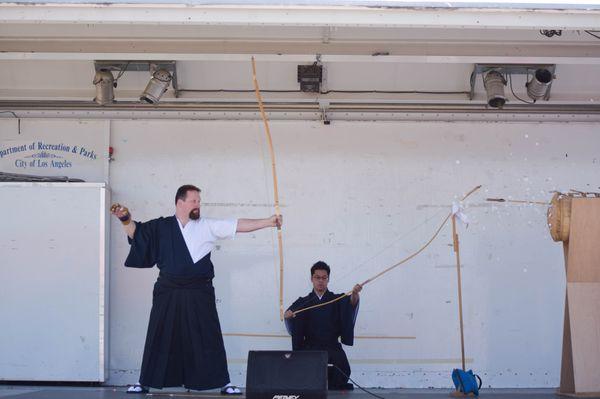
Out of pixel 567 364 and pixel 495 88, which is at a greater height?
pixel 495 88

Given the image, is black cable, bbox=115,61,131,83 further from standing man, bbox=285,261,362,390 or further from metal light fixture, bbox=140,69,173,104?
standing man, bbox=285,261,362,390

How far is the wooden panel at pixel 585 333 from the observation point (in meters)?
5.43

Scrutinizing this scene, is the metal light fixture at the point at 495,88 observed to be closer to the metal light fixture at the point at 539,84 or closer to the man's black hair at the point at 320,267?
the metal light fixture at the point at 539,84

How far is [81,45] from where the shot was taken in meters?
5.89

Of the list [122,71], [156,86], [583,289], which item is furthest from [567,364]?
[122,71]

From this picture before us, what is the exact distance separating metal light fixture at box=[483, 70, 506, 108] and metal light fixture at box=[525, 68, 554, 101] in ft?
0.66

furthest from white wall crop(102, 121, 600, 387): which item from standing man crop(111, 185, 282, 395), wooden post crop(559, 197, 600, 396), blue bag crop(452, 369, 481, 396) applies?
wooden post crop(559, 197, 600, 396)

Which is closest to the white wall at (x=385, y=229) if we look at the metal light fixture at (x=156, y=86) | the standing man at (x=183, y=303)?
the metal light fixture at (x=156, y=86)

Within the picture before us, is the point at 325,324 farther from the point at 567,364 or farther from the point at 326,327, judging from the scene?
the point at 567,364

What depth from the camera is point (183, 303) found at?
5.69m

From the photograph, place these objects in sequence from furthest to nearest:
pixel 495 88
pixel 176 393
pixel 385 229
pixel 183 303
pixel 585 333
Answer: pixel 385 229 < pixel 495 88 < pixel 176 393 < pixel 183 303 < pixel 585 333

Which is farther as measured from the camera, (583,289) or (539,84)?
(539,84)

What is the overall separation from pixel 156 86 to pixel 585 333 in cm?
319

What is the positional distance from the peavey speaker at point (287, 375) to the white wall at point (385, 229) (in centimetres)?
138
